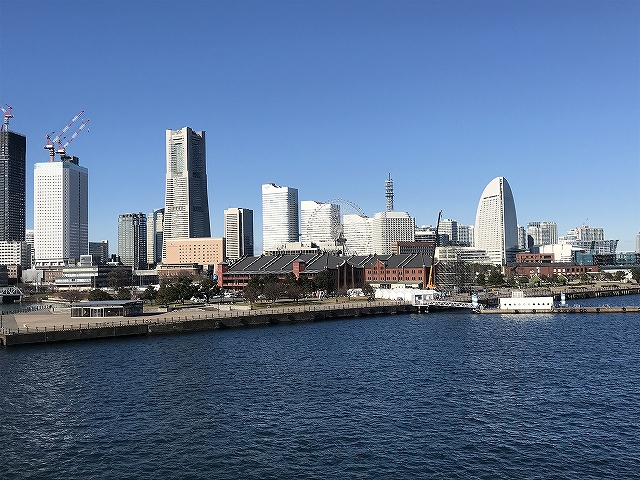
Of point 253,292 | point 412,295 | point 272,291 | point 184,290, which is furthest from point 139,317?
point 412,295

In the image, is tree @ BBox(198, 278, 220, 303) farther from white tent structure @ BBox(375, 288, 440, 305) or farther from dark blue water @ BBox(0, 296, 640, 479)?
dark blue water @ BBox(0, 296, 640, 479)

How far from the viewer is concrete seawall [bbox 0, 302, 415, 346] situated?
72125 mm

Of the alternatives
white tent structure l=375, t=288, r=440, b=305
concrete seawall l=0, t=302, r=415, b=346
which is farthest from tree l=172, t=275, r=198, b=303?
white tent structure l=375, t=288, r=440, b=305

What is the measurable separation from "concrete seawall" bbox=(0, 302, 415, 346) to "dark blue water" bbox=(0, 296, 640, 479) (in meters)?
4.94

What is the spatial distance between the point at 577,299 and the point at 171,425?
132120 mm

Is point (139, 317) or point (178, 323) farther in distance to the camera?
point (139, 317)

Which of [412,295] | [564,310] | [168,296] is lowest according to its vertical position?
[564,310]

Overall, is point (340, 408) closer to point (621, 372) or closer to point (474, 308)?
point (621, 372)

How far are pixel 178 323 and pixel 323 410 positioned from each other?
4598 cm

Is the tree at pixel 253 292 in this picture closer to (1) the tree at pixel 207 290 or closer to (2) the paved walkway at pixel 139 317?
(2) the paved walkway at pixel 139 317

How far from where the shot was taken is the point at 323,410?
4028cm

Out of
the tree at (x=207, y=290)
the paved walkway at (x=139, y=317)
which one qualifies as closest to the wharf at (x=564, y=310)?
the paved walkway at (x=139, y=317)

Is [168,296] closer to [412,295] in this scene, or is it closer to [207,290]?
[207,290]

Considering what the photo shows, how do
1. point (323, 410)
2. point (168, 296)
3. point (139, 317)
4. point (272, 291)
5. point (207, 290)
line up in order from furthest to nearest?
point (207, 290), point (272, 291), point (168, 296), point (139, 317), point (323, 410)
